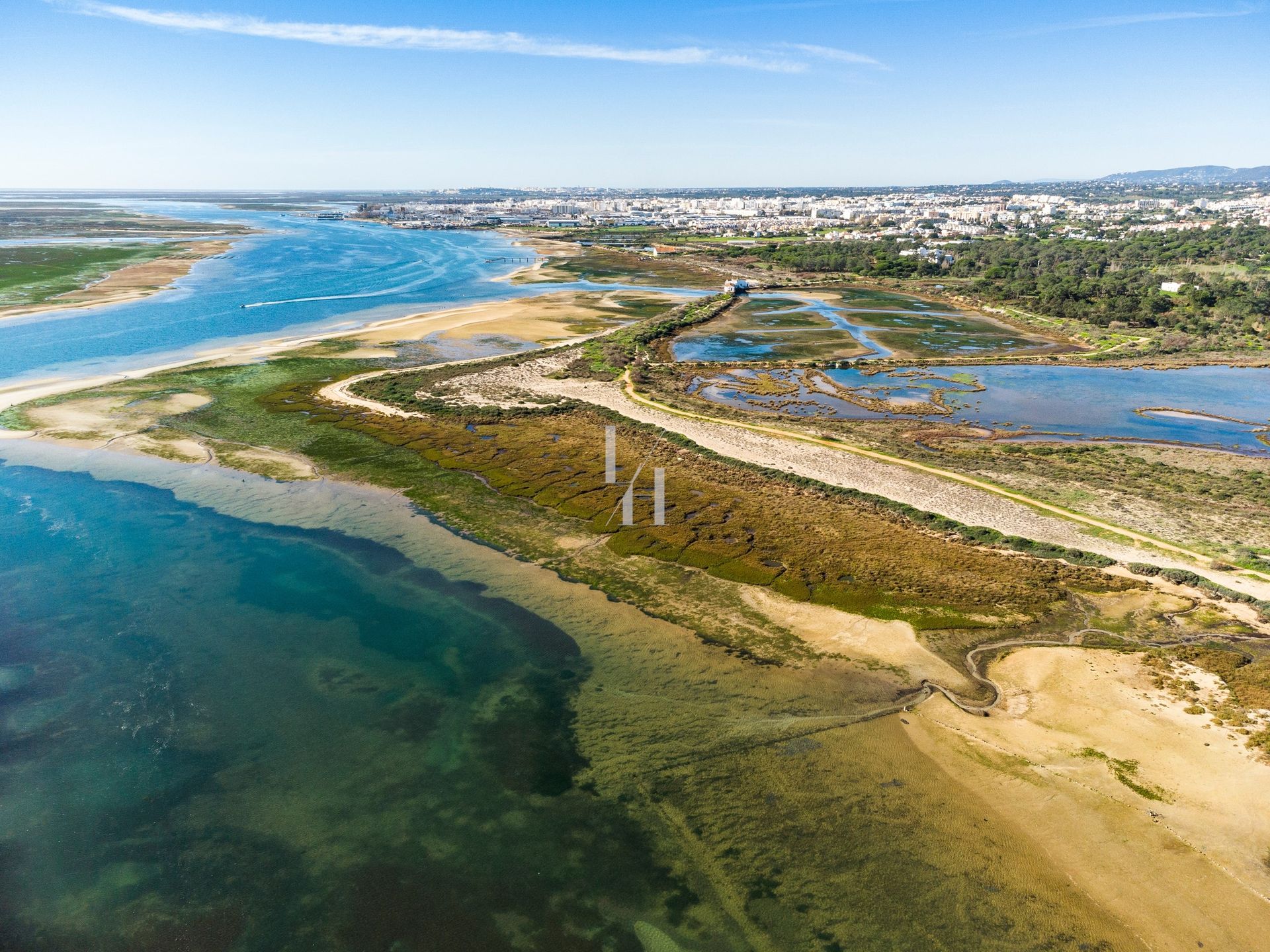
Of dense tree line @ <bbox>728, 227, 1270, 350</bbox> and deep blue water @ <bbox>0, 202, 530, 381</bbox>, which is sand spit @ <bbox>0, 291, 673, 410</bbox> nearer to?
deep blue water @ <bbox>0, 202, 530, 381</bbox>

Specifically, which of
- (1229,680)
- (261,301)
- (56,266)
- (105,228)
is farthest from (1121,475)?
(105,228)

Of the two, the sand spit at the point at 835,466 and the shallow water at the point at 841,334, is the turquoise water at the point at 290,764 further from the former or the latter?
the shallow water at the point at 841,334

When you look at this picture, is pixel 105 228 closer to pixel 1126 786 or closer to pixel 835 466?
pixel 835 466

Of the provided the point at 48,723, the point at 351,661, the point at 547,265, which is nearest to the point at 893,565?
the point at 351,661

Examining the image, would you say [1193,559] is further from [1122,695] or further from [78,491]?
[78,491]

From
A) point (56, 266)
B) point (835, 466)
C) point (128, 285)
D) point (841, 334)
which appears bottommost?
point (835, 466)

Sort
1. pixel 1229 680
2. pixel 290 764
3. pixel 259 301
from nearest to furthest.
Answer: pixel 290 764
pixel 1229 680
pixel 259 301

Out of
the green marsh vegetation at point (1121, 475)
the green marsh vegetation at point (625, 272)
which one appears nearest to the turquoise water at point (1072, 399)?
the green marsh vegetation at point (1121, 475)
